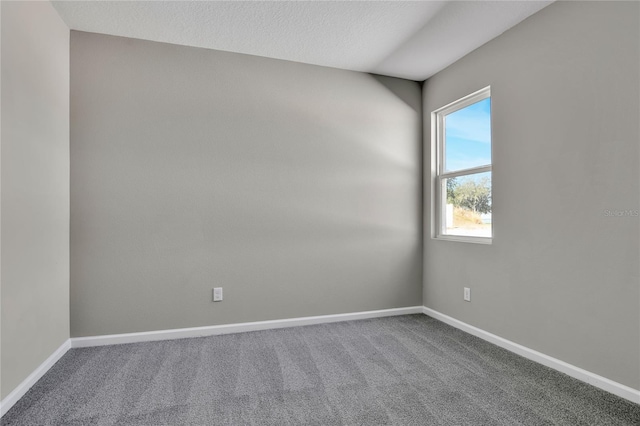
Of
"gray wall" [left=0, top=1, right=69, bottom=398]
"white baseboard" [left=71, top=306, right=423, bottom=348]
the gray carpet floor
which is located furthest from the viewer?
"white baseboard" [left=71, top=306, right=423, bottom=348]

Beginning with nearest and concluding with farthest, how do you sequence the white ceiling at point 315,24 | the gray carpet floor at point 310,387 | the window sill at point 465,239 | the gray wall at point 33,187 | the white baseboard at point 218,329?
1. the gray carpet floor at point 310,387
2. the gray wall at point 33,187
3. the white ceiling at point 315,24
4. the white baseboard at point 218,329
5. the window sill at point 465,239

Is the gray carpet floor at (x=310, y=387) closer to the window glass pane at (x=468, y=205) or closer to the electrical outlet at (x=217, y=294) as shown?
the electrical outlet at (x=217, y=294)

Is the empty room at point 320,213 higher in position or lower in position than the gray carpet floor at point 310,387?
higher

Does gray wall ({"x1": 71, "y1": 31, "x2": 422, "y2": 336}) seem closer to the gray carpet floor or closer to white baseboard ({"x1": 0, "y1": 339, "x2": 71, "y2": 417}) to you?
white baseboard ({"x1": 0, "y1": 339, "x2": 71, "y2": 417})

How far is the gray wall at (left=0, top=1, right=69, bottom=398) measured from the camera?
5.84 ft

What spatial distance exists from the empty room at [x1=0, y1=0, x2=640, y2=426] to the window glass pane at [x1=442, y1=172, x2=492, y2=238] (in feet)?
0.07

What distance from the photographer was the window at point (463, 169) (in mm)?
2861

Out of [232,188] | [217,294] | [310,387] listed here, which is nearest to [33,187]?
[232,188]

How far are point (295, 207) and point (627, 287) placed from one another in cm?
239

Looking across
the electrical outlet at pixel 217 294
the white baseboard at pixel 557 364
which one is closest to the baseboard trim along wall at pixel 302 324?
the white baseboard at pixel 557 364

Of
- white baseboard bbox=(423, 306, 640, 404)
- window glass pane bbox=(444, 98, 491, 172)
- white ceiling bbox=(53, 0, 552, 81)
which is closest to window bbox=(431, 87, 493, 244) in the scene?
window glass pane bbox=(444, 98, 491, 172)

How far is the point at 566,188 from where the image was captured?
215cm

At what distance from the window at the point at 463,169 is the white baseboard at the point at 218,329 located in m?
1.06

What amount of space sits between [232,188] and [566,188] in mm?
2539
